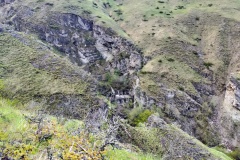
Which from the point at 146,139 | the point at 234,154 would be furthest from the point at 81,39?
the point at 146,139

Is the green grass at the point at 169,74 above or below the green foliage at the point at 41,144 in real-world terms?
below

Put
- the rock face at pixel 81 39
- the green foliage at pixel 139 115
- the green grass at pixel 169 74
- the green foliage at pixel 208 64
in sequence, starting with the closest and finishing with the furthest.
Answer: the green foliage at pixel 139 115 < the green grass at pixel 169 74 < the green foliage at pixel 208 64 < the rock face at pixel 81 39

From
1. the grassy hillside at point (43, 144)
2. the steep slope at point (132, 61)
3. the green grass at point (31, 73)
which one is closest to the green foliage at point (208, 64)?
the steep slope at point (132, 61)

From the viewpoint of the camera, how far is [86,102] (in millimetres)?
38938

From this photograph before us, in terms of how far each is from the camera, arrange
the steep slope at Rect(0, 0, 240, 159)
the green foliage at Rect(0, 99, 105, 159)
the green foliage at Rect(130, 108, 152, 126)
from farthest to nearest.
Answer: the green foliage at Rect(130, 108, 152, 126)
the steep slope at Rect(0, 0, 240, 159)
the green foliage at Rect(0, 99, 105, 159)

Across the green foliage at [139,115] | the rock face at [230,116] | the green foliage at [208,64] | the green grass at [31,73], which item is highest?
the green grass at [31,73]

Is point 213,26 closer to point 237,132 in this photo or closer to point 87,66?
point 237,132

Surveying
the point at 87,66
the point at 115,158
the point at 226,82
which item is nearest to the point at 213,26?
the point at 226,82

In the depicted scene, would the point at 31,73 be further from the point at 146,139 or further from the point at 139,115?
the point at 146,139

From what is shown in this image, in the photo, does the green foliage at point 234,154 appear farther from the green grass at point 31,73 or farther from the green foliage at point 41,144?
the green foliage at point 41,144

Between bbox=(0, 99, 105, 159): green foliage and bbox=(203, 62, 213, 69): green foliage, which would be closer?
bbox=(0, 99, 105, 159): green foliage

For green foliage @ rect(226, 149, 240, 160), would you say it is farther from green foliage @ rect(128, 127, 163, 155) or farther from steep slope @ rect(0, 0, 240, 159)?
green foliage @ rect(128, 127, 163, 155)

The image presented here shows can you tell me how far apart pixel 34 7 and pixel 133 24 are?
1469 inches

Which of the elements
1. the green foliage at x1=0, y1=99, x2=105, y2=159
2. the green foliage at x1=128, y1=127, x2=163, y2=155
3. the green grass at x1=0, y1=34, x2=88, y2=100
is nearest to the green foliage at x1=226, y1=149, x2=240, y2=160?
the green grass at x1=0, y1=34, x2=88, y2=100
